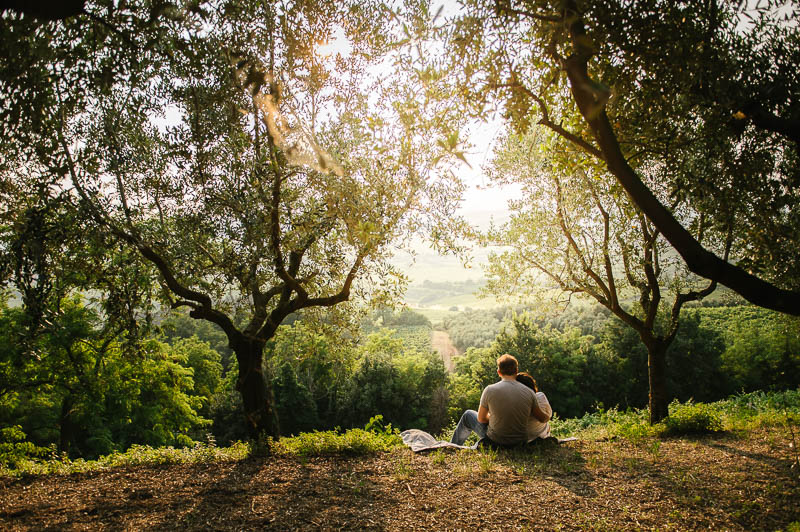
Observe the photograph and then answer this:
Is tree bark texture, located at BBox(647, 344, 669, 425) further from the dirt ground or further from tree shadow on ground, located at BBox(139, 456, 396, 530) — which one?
tree shadow on ground, located at BBox(139, 456, 396, 530)

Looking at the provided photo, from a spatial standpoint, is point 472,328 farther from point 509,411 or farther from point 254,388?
point 509,411

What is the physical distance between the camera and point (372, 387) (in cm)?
3925

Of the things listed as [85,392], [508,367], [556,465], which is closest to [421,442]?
[508,367]

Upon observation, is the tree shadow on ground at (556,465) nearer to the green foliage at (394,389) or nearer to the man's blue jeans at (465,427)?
the man's blue jeans at (465,427)

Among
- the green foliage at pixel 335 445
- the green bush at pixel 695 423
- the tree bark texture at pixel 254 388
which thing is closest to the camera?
the green foliage at pixel 335 445

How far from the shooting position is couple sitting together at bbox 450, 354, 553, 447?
7.19 metres

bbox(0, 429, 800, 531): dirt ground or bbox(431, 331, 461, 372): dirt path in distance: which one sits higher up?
bbox(0, 429, 800, 531): dirt ground

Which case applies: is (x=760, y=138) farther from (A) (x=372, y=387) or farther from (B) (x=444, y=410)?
(B) (x=444, y=410)

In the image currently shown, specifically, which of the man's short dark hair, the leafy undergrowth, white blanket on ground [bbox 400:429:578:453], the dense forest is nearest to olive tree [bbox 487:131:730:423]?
the leafy undergrowth

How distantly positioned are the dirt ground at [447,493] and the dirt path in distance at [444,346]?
65401 mm

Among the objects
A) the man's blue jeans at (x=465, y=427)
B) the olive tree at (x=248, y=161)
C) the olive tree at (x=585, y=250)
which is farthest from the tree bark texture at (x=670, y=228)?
the olive tree at (x=585, y=250)

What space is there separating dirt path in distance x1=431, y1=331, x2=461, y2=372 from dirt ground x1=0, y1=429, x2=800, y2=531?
6540cm

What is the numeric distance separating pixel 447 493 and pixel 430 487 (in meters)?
0.35

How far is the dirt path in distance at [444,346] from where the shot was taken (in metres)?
73.6
